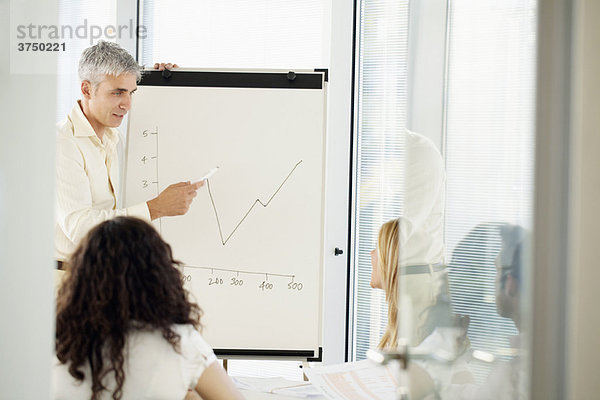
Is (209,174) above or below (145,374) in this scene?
above

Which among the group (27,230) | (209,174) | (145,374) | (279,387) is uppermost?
(209,174)

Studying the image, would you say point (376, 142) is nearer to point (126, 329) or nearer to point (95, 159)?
point (95, 159)

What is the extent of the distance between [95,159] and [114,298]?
0.97m

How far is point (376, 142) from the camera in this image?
2889 millimetres

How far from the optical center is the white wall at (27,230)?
82cm

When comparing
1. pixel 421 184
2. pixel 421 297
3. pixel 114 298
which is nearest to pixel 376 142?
pixel 421 184

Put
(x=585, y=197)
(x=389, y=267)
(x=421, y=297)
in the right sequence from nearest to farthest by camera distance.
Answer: (x=585, y=197) → (x=421, y=297) → (x=389, y=267)

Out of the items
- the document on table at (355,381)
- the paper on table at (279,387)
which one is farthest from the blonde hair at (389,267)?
the paper on table at (279,387)

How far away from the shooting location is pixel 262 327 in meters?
2.24

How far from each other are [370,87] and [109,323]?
1.94 metres

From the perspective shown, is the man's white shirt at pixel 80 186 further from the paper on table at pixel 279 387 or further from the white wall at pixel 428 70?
the white wall at pixel 428 70

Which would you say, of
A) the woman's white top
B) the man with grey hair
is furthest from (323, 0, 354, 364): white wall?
the woman's white top

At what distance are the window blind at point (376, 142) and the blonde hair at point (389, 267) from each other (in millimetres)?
897

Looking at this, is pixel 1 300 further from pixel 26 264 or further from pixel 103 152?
pixel 103 152
